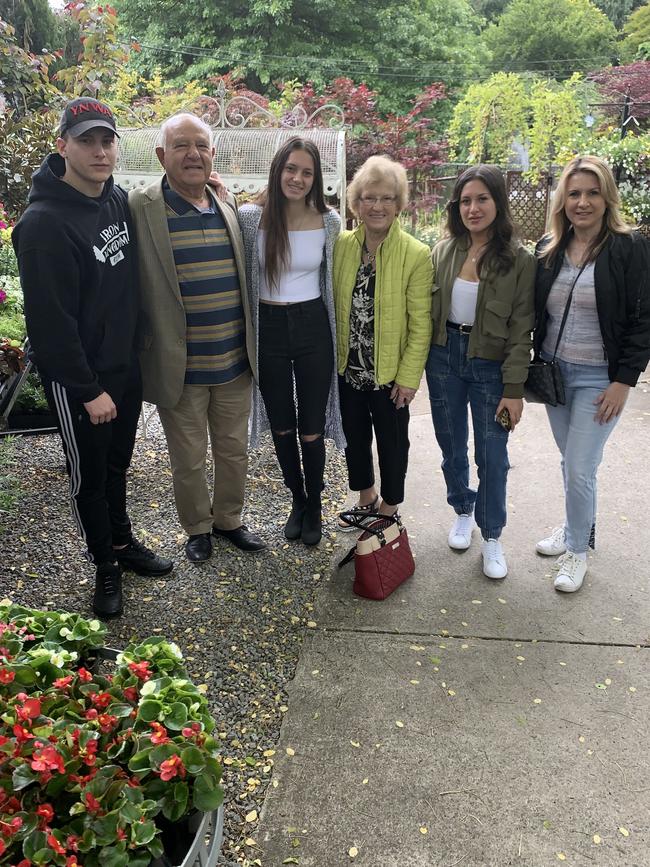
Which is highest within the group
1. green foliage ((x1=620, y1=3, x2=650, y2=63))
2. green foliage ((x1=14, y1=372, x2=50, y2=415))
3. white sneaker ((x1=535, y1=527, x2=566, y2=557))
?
green foliage ((x1=620, y1=3, x2=650, y2=63))

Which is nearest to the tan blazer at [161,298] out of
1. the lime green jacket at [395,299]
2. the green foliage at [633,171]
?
the lime green jacket at [395,299]

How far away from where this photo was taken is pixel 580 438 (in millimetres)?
2715

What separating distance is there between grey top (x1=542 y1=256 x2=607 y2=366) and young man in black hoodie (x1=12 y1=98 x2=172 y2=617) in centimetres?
169

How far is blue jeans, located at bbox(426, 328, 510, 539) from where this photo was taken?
2803 millimetres

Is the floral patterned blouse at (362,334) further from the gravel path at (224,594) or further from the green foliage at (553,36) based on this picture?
the green foliage at (553,36)

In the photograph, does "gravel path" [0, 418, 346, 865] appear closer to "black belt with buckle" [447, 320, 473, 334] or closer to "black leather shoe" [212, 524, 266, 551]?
"black leather shoe" [212, 524, 266, 551]

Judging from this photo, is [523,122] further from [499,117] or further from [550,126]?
[550,126]

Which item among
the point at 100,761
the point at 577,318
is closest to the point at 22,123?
the point at 577,318

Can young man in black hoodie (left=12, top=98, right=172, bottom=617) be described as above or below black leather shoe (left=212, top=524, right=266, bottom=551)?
above

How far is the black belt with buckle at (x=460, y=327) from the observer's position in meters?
2.75

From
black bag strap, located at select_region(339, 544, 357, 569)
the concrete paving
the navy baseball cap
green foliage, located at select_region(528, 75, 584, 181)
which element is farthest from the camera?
green foliage, located at select_region(528, 75, 584, 181)

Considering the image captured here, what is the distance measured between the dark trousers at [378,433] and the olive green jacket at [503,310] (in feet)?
1.58

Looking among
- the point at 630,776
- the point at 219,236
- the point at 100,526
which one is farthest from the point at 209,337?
the point at 630,776

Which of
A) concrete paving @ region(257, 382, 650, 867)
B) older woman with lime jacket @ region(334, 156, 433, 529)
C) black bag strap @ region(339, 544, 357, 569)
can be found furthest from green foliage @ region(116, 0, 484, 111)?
concrete paving @ region(257, 382, 650, 867)
